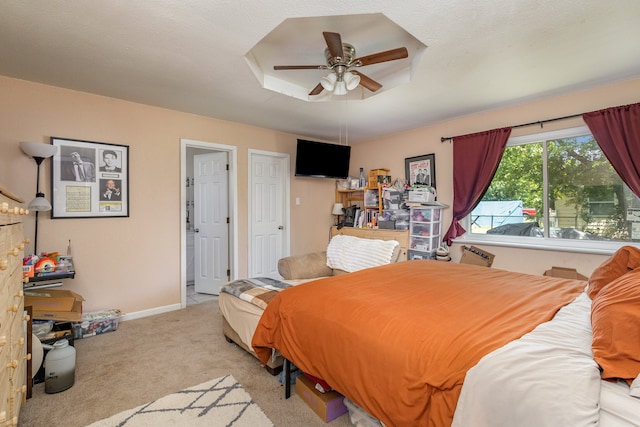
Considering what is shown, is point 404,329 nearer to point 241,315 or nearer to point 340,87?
point 241,315

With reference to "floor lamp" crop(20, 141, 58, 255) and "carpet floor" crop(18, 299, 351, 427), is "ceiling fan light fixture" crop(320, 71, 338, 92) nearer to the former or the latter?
"carpet floor" crop(18, 299, 351, 427)

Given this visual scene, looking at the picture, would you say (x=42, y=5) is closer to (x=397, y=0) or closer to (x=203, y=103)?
(x=203, y=103)

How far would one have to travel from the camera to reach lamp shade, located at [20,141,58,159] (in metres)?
2.48

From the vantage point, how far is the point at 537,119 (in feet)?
10.6

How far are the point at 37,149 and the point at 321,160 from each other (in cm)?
319

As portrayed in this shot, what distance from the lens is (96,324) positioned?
277cm

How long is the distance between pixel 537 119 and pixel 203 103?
3.71m

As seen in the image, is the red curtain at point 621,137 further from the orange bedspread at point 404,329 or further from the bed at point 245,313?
the bed at point 245,313

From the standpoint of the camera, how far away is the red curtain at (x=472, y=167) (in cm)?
345

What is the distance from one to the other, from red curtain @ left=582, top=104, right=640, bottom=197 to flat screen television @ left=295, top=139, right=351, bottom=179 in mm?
2966

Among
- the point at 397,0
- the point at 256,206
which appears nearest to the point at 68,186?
the point at 256,206

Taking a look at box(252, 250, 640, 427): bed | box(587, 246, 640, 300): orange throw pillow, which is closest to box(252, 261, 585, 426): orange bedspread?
box(252, 250, 640, 427): bed

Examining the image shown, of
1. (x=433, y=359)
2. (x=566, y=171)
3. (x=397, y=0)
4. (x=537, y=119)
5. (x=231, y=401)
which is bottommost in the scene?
(x=231, y=401)

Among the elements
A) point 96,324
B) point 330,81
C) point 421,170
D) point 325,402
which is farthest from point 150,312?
point 421,170
